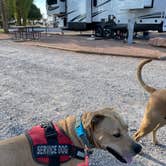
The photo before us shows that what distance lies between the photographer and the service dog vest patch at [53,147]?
2451mm

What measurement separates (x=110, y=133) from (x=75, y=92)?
364 centimetres

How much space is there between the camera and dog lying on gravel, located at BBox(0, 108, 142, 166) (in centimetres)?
236

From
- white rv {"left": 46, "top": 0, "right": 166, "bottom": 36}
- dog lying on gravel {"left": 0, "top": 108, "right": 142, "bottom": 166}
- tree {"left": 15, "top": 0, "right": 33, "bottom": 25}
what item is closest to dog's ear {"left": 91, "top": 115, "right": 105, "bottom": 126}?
dog lying on gravel {"left": 0, "top": 108, "right": 142, "bottom": 166}

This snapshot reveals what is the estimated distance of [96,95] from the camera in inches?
226

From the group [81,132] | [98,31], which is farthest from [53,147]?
[98,31]

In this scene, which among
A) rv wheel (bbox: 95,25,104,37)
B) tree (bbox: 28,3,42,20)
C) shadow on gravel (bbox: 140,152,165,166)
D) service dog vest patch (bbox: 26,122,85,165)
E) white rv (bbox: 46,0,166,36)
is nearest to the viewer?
service dog vest patch (bbox: 26,122,85,165)

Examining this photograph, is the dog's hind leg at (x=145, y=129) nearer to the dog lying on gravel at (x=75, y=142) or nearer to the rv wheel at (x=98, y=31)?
the dog lying on gravel at (x=75, y=142)

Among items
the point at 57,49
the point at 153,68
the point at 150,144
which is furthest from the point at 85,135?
the point at 57,49

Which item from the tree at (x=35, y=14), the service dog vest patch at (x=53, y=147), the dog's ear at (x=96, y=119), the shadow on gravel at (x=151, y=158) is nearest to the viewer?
the dog's ear at (x=96, y=119)

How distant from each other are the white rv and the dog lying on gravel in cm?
1385

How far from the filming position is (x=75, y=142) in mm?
2488

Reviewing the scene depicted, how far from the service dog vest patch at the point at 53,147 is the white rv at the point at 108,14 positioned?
45.7 ft

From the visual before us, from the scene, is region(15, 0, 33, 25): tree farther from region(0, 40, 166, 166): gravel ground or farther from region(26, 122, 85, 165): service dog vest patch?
region(26, 122, 85, 165): service dog vest patch

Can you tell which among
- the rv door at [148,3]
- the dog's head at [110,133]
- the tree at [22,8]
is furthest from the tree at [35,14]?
the dog's head at [110,133]
